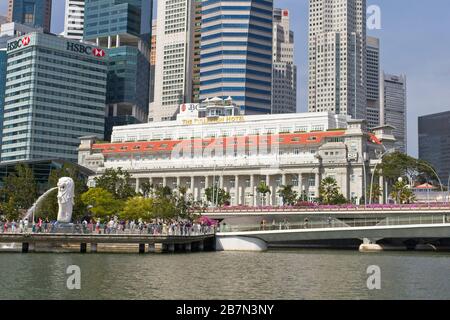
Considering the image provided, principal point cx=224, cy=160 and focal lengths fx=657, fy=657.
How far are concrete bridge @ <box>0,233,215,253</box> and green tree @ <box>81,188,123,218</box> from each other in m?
21.2

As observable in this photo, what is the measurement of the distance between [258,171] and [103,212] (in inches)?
3033

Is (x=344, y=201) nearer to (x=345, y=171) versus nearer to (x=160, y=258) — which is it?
(x=345, y=171)

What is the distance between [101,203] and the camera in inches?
4542

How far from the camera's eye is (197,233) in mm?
95875

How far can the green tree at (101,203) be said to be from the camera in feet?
374

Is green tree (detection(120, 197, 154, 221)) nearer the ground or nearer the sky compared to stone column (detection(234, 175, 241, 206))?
nearer the ground

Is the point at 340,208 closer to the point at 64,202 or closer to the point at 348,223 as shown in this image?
the point at 348,223

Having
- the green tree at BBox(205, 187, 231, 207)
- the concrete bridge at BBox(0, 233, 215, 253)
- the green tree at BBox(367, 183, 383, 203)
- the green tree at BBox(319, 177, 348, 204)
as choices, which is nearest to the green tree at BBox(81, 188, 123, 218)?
the concrete bridge at BBox(0, 233, 215, 253)

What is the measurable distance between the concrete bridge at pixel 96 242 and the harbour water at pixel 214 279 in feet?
29.3

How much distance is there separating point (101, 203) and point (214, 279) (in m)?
66.2

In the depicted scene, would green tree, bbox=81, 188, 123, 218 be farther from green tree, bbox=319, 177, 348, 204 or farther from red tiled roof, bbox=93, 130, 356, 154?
red tiled roof, bbox=93, 130, 356, 154

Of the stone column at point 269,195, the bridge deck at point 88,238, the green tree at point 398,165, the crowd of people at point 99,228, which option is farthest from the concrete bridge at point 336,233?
the stone column at point 269,195

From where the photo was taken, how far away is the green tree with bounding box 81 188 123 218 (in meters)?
114
